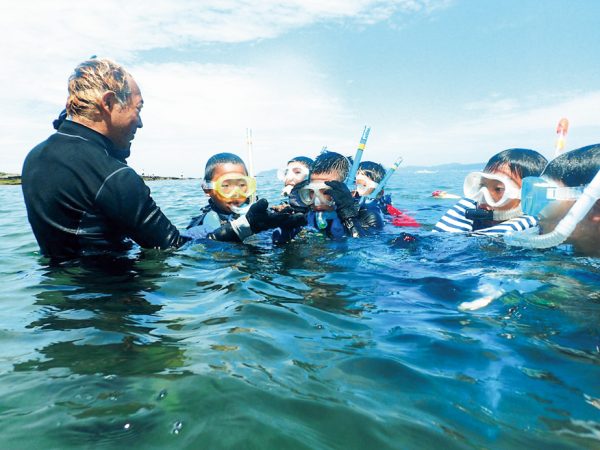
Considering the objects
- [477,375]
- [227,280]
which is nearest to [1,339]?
[227,280]

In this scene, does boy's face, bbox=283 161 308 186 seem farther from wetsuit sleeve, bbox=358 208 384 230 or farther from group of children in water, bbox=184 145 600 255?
wetsuit sleeve, bbox=358 208 384 230

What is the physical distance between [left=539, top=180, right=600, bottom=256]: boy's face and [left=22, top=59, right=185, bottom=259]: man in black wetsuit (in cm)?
326

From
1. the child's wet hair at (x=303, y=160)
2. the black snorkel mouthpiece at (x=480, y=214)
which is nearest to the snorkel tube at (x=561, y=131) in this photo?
the black snorkel mouthpiece at (x=480, y=214)

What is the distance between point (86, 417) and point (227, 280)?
6.46 ft

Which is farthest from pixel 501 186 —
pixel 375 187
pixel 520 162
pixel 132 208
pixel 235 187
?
pixel 132 208

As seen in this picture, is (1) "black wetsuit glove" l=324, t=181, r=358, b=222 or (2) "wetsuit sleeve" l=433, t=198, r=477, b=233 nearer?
(1) "black wetsuit glove" l=324, t=181, r=358, b=222

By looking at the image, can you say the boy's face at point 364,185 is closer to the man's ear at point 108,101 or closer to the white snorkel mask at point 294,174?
the white snorkel mask at point 294,174

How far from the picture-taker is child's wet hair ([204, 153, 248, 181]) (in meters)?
5.23

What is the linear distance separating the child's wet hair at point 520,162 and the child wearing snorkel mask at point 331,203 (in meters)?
1.63

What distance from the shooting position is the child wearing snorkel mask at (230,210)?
4047 millimetres

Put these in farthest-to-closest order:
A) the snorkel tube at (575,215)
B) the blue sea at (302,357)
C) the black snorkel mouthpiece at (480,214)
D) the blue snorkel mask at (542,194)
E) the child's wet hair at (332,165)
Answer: the child's wet hair at (332,165)
the black snorkel mouthpiece at (480,214)
the blue snorkel mask at (542,194)
the snorkel tube at (575,215)
the blue sea at (302,357)

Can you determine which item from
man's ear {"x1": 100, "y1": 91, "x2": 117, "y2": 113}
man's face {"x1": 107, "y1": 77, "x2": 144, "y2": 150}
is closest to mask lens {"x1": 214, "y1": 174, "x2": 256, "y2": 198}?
man's face {"x1": 107, "y1": 77, "x2": 144, "y2": 150}

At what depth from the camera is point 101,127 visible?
3469 mm

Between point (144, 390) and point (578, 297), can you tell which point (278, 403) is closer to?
point (144, 390)
